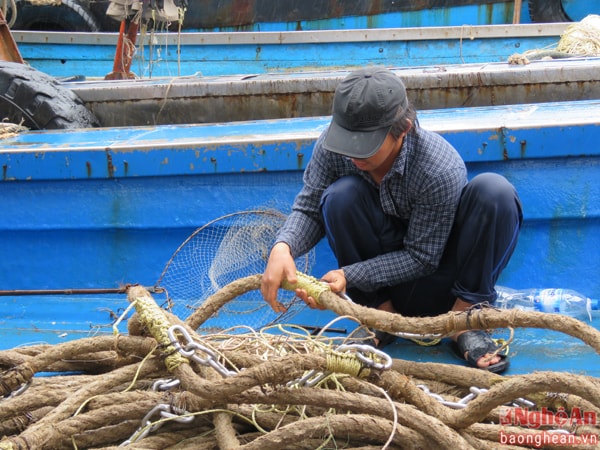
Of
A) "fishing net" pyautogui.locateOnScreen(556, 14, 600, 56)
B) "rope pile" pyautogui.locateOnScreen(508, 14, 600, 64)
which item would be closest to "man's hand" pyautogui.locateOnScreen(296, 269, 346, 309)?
"rope pile" pyautogui.locateOnScreen(508, 14, 600, 64)

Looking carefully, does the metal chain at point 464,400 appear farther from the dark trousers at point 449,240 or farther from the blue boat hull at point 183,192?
the blue boat hull at point 183,192

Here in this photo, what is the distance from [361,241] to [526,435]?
0.96 m

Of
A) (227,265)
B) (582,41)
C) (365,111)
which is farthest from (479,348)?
(582,41)

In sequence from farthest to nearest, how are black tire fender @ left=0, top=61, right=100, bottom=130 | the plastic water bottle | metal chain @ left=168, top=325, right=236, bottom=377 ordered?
black tire fender @ left=0, top=61, right=100, bottom=130 → the plastic water bottle → metal chain @ left=168, top=325, right=236, bottom=377

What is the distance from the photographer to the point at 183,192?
3.63 metres

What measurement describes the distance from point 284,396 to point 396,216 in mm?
954

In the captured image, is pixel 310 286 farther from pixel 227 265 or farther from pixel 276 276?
pixel 227 265

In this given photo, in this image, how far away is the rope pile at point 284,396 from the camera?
5.88 ft

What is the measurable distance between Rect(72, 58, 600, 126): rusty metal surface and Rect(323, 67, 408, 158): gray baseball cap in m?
2.43

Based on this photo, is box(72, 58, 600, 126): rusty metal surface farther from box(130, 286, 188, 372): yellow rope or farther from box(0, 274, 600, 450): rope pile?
box(130, 286, 188, 372): yellow rope

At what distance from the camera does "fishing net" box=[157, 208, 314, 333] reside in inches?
130

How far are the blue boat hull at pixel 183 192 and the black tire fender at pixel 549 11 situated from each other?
7.60 meters

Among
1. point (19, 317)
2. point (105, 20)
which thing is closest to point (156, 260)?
point (19, 317)

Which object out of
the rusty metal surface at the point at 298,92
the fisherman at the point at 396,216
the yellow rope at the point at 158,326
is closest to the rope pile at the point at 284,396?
the yellow rope at the point at 158,326
